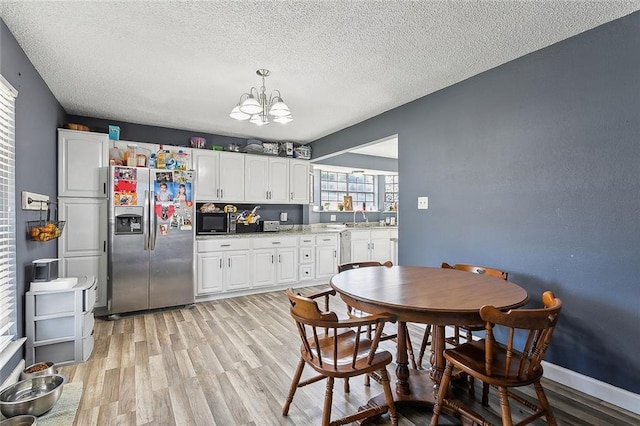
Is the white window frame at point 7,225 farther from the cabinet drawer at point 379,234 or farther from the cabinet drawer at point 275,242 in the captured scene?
the cabinet drawer at point 379,234

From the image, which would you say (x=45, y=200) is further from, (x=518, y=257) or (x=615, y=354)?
(x=615, y=354)

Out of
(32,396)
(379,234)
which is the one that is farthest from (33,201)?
(379,234)

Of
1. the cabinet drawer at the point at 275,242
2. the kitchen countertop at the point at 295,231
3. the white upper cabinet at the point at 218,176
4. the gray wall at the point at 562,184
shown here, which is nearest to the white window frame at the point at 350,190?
the kitchen countertop at the point at 295,231

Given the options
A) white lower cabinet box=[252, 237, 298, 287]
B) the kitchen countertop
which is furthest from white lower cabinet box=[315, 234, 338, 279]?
white lower cabinet box=[252, 237, 298, 287]

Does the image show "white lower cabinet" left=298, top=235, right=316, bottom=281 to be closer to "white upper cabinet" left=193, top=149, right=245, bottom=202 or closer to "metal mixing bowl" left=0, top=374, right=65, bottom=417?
"white upper cabinet" left=193, top=149, right=245, bottom=202

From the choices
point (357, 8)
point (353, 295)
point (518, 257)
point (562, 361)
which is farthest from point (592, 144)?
point (353, 295)

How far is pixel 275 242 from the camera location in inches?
190

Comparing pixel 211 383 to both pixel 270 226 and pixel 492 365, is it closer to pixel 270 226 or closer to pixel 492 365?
pixel 492 365

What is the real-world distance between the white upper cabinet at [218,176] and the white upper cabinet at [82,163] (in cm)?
112

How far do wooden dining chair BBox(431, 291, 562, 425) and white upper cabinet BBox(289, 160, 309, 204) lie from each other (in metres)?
3.95

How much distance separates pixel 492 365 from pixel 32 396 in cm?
275

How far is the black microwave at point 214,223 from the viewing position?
184 inches

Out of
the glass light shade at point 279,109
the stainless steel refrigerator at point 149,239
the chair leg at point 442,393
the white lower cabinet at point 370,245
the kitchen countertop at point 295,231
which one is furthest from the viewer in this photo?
the white lower cabinet at point 370,245

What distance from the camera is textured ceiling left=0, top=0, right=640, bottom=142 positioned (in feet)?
6.40
